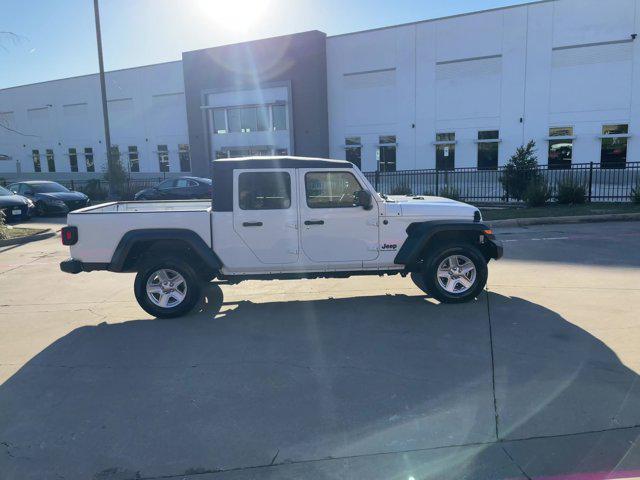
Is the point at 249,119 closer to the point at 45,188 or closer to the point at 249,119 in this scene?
the point at 249,119

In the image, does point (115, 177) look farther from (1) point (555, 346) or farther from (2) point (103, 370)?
(1) point (555, 346)

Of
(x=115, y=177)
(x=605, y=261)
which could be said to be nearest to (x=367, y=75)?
(x=115, y=177)

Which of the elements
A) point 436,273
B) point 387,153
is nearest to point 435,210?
point 436,273

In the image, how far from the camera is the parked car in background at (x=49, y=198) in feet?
60.0

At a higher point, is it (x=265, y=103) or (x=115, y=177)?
(x=265, y=103)

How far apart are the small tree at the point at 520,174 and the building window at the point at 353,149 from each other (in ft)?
41.7

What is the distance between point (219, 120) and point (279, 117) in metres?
4.47

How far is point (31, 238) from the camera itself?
13.3 metres

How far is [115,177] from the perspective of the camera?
79.0ft

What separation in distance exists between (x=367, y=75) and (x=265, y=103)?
6.51 metres

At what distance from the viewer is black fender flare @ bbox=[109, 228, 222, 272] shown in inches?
228

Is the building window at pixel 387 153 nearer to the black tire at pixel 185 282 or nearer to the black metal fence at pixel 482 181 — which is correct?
the black metal fence at pixel 482 181

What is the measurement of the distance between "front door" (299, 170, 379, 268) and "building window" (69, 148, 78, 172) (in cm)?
4131

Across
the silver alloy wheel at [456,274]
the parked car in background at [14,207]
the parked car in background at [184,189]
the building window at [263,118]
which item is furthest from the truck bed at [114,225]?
the building window at [263,118]
